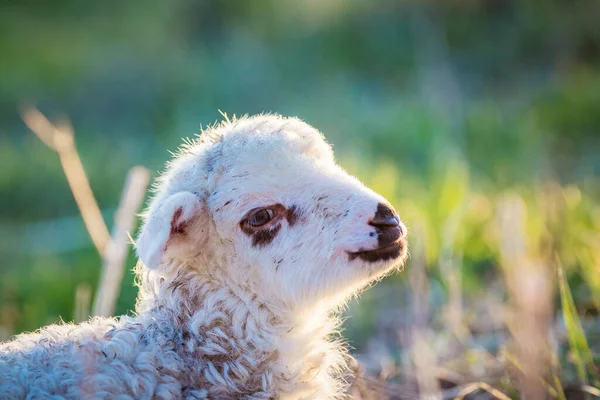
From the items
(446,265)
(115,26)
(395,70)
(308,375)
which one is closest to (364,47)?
(395,70)

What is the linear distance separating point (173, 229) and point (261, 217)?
358mm

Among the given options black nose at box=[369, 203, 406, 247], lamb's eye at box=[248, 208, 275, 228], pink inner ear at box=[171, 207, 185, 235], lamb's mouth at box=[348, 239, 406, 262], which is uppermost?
lamb's eye at box=[248, 208, 275, 228]

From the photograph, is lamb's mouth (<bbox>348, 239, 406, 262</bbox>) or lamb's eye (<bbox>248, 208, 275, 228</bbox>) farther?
lamb's eye (<bbox>248, 208, 275, 228</bbox>)

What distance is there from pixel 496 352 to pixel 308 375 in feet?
5.19

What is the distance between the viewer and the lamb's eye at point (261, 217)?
292 centimetres

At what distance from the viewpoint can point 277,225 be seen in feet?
9.61

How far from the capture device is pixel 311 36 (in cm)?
1545

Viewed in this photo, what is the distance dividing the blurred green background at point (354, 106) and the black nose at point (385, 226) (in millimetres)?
1581

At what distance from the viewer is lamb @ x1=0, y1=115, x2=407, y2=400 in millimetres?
2693

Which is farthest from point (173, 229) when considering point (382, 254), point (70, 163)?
point (70, 163)

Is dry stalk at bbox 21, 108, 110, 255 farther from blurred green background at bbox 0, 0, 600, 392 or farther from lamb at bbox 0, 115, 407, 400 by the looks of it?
blurred green background at bbox 0, 0, 600, 392

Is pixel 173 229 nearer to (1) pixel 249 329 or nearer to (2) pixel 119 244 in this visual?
(2) pixel 119 244

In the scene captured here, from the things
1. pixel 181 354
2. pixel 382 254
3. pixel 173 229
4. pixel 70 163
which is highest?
pixel 70 163

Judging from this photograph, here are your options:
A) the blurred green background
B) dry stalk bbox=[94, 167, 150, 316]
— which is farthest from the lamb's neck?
the blurred green background
